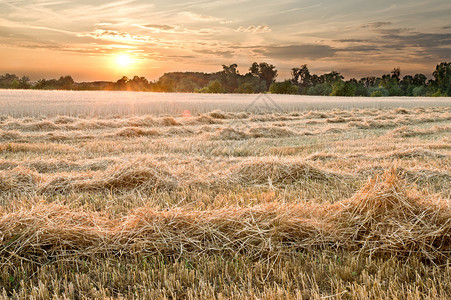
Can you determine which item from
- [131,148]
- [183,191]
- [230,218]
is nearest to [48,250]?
[230,218]

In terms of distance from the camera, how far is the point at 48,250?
11.1ft

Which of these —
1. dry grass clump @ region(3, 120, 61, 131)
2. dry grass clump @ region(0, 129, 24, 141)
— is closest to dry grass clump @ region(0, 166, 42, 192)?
dry grass clump @ region(0, 129, 24, 141)

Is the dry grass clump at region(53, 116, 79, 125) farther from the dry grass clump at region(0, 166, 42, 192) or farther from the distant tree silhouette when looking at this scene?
the distant tree silhouette

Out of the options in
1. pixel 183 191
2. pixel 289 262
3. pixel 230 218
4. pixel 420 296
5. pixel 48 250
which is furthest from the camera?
pixel 183 191

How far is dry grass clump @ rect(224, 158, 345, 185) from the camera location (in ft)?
19.5

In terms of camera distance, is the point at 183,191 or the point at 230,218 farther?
the point at 183,191

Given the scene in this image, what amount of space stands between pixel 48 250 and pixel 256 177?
11.4 ft

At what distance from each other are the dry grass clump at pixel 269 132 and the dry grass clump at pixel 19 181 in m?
7.93

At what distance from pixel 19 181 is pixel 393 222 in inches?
207

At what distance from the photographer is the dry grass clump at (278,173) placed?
5.95 m

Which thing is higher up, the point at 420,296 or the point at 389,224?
the point at 389,224

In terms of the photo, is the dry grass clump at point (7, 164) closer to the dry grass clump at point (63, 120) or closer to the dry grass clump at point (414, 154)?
the dry grass clump at point (414, 154)

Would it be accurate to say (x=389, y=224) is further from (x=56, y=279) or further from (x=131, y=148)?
(x=131, y=148)

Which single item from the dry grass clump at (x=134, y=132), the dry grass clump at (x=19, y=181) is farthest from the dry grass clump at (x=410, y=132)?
the dry grass clump at (x=19, y=181)
